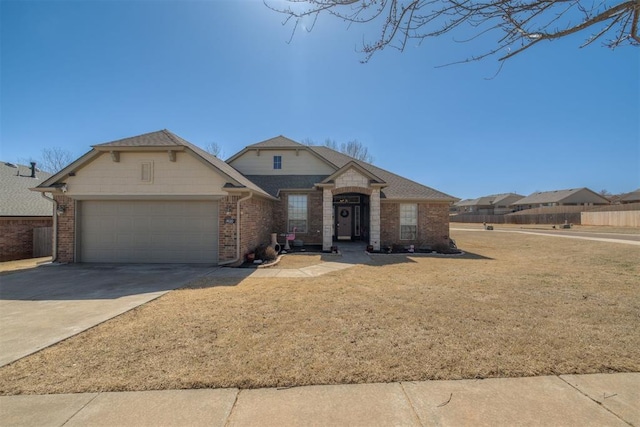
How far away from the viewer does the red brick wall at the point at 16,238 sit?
1362 centimetres

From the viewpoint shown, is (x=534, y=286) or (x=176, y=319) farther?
(x=534, y=286)

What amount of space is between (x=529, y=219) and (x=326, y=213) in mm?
46413

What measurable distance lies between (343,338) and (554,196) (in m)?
73.4

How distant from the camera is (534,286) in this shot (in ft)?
24.5

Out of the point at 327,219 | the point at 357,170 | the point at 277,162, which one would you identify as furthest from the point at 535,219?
the point at 277,162

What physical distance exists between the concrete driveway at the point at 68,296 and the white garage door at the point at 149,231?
0.54 m

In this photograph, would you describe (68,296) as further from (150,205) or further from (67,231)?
(67,231)

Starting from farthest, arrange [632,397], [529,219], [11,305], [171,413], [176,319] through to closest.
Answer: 1. [529,219]
2. [11,305]
3. [176,319]
4. [632,397]
5. [171,413]

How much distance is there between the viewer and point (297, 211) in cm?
1616

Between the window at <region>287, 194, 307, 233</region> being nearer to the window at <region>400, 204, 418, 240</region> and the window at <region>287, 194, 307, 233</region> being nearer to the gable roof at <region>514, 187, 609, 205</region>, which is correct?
the window at <region>400, 204, 418, 240</region>

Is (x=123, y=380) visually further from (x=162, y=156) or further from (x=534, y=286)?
(x=162, y=156)

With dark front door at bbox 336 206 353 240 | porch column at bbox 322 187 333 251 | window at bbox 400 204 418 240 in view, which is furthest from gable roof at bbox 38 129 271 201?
dark front door at bbox 336 206 353 240

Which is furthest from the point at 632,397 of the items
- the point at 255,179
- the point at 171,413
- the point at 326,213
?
the point at 255,179

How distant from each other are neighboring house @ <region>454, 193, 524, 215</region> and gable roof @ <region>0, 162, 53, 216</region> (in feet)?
237
